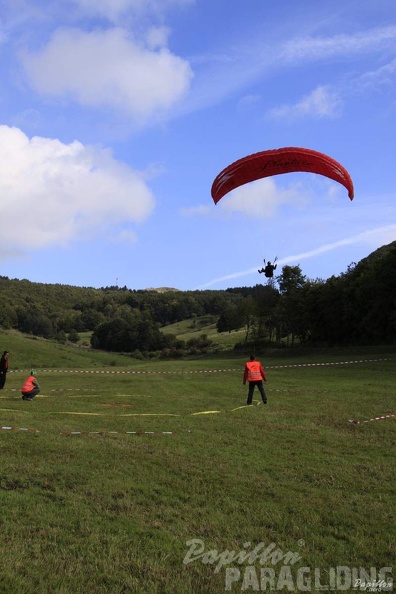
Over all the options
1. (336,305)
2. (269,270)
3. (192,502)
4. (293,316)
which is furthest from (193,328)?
(192,502)

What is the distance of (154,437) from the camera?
12.3 meters

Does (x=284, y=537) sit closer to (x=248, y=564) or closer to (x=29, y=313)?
(x=248, y=564)

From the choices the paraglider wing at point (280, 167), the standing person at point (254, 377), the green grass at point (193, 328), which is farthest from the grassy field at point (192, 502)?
A: the green grass at point (193, 328)

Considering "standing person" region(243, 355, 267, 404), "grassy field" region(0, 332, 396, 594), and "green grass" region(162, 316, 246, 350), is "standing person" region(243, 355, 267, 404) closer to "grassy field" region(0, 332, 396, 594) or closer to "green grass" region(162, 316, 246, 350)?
"grassy field" region(0, 332, 396, 594)

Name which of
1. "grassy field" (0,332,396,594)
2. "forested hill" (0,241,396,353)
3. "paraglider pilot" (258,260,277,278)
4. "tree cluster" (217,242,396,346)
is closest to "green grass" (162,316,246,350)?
"forested hill" (0,241,396,353)

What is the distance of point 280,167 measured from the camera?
72.6 ft

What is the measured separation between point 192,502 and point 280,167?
58.1 feet

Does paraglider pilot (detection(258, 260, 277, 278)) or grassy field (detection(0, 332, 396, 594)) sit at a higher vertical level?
paraglider pilot (detection(258, 260, 277, 278))

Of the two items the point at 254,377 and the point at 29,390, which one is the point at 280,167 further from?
the point at 29,390

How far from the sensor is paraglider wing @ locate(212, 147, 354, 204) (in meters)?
21.4

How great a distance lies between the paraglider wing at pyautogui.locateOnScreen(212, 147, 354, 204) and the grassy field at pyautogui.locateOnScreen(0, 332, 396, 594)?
11779 millimetres

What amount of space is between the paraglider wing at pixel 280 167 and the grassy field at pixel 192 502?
11.8 m

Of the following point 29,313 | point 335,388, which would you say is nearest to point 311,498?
point 335,388

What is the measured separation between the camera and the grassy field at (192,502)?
5551mm
